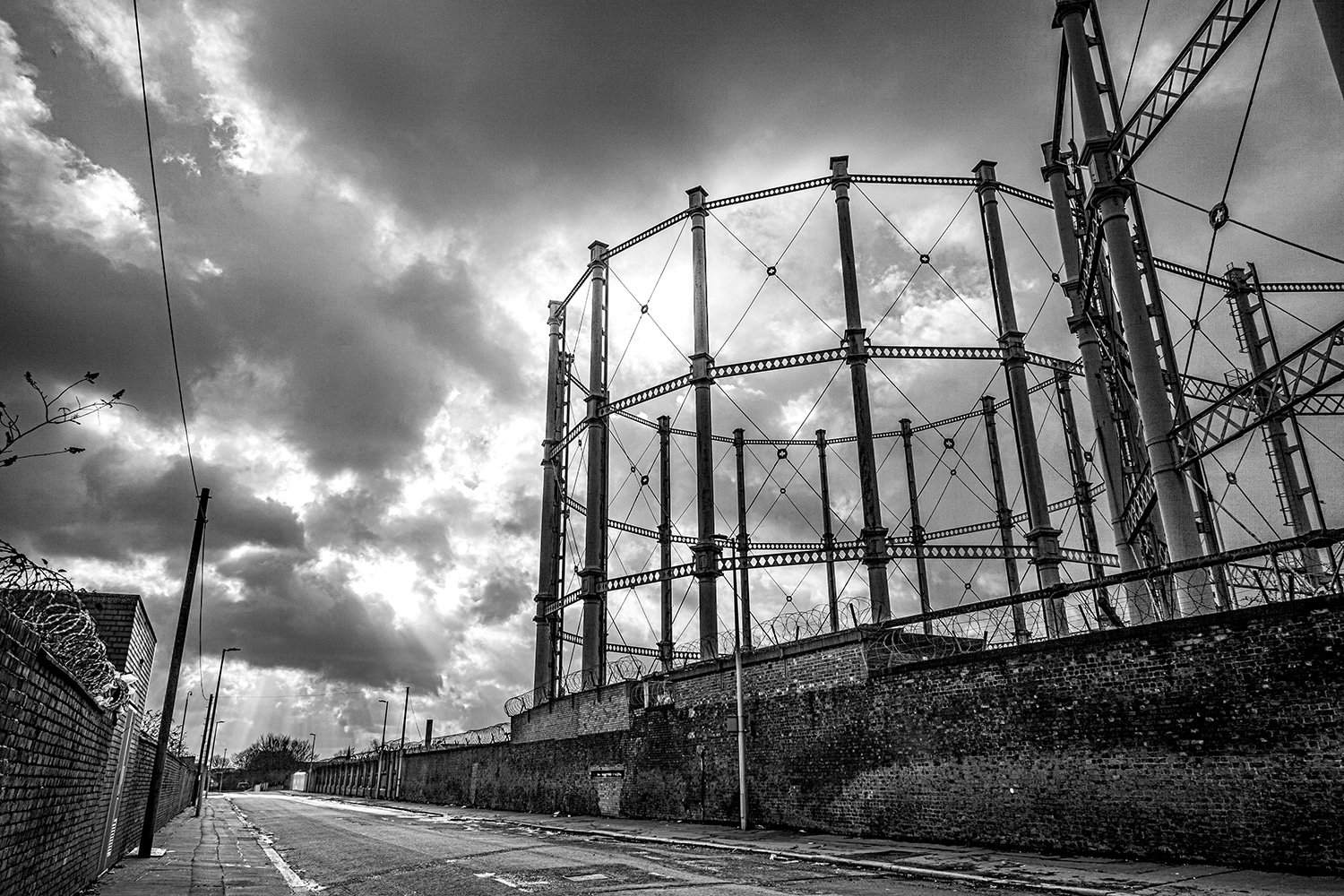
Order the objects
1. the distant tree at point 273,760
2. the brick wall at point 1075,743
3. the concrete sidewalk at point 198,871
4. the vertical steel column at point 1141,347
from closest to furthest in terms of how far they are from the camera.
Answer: the brick wall at point 1075,743 → the concrete sidewalk at point 198,871 → the vertical steel column at point 1141,347 → the distant tree at point 273,760

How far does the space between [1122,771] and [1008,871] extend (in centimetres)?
251

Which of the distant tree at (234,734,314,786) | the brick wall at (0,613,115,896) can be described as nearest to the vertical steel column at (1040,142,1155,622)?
the brick wall at (0,613,115,896)

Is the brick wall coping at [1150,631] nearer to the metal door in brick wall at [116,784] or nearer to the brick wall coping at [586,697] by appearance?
the brick wall coping at [586,697]

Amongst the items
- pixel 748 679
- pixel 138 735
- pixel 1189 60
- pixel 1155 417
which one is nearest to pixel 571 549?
pixel 748 679

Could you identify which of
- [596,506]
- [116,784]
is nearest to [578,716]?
[596,506]

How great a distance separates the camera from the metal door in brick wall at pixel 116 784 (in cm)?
1150

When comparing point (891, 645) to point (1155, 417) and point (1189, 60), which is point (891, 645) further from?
point (1189, 60)

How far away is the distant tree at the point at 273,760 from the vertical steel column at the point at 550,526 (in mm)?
100011

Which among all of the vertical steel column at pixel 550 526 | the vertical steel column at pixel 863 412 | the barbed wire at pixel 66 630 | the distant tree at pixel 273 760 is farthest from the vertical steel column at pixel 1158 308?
the distant tree at pixel 273 760

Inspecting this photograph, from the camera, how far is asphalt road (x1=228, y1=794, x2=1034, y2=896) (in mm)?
9508

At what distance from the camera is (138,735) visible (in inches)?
611

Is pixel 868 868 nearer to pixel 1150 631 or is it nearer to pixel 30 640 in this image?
pixel 1150 631

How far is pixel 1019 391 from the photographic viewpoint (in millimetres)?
26688

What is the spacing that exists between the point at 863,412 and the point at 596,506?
34.5 ft
